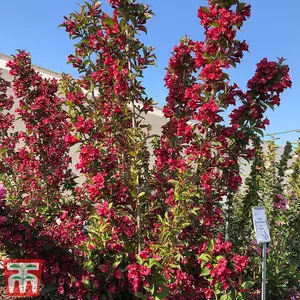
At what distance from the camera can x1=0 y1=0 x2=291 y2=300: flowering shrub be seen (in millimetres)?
2691


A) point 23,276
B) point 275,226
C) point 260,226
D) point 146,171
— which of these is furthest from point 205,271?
point 275,226

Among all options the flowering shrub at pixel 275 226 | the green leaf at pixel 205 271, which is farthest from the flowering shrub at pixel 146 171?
the flowering shrub at pixel 275 226

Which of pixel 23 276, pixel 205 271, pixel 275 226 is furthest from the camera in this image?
pixel 275 226

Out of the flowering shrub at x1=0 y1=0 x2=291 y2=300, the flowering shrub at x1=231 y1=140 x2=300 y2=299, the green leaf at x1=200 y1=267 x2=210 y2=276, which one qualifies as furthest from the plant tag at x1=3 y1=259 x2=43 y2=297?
the flowering shrub at x1=231 y1=140 x2=300 y2=299

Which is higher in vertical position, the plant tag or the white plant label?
the white plant label

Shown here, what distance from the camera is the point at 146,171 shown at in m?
3.31

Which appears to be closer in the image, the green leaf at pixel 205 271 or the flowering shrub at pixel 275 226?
the green leaf at pixel 205 271

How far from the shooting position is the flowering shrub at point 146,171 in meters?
2.69

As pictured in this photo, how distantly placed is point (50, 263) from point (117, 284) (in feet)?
2.15

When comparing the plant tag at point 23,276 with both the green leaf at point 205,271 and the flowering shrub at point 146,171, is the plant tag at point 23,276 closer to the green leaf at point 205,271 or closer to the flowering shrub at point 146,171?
the flowering shrub at point 146,171

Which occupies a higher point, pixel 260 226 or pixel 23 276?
pixel 260 226

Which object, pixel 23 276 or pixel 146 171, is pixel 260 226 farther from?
pixel 23 276

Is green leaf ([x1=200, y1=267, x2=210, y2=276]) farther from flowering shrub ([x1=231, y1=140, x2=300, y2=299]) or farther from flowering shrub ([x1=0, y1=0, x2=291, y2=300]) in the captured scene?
flowering shrub ([x1=231, y1=140, x2=300, y2=299])

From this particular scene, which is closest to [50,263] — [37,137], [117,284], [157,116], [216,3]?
[117,284]
